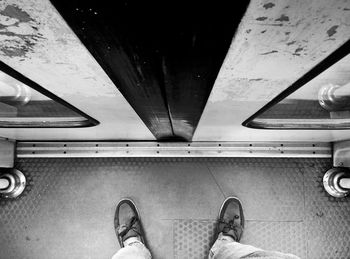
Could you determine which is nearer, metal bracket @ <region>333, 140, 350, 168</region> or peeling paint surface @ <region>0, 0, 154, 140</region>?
peeling paint surface @ <region>0, 0, 154, 140</region>

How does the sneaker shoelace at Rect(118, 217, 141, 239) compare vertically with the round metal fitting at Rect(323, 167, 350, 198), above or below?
below

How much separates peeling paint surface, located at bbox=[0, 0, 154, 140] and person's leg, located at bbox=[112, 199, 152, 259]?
1172 mm

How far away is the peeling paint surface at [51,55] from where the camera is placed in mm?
419

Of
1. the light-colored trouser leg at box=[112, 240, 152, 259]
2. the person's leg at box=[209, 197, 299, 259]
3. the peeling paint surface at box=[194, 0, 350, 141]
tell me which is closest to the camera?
the peeling paint surface at box=[194, 0, 350, 141]

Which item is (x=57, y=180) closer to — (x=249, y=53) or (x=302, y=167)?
(x=302, y=167)

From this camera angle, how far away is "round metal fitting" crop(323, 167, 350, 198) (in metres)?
2.06

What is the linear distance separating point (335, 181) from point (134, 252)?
1.30 meters

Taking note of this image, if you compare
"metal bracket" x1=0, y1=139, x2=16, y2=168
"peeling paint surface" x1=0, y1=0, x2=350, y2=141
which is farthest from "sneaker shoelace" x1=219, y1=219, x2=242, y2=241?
"metal bracket" x1=0, y1=139, x2=16, y2=168

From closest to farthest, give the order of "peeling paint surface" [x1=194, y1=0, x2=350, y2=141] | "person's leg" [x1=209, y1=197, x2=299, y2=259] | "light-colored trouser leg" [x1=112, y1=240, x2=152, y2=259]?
"peeling paint surface" [x1=194, y1=0, x2=350, y2=141], "light-colored trouser leg" [x1=112, y1=240, x2=152, y2=259], "person's leg" [x1=209, y1=197, x2=299, y2=259]

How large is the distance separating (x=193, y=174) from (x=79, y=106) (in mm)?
1211

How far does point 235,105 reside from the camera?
3.23 feet

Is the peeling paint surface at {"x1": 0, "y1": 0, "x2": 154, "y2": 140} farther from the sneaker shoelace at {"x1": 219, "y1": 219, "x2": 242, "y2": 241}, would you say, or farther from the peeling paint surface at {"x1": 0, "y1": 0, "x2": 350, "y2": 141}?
the sneaker shoelace at {"x1": 219, "y1": 219, "x2": 242, "y2": 241}

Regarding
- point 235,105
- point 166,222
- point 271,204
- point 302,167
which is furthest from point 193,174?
point 235,105

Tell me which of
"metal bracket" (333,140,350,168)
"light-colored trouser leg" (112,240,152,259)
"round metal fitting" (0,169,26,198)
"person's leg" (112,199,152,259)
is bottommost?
"light-colored trouser leg" (112,240,152,259)
